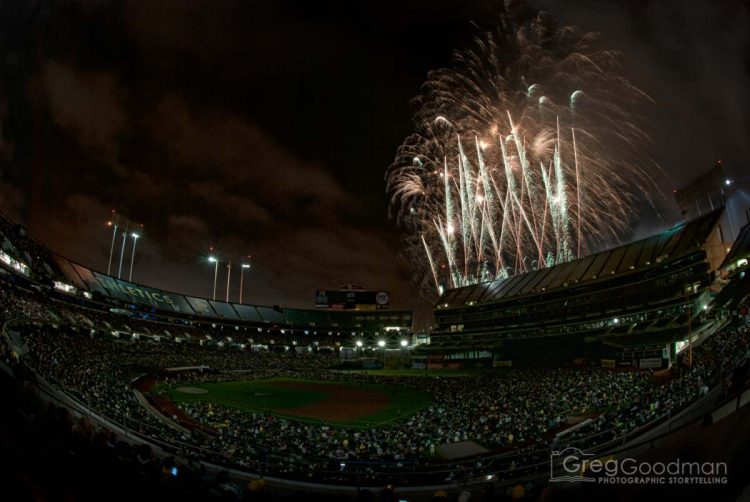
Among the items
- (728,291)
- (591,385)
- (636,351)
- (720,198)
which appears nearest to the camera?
(591,385)

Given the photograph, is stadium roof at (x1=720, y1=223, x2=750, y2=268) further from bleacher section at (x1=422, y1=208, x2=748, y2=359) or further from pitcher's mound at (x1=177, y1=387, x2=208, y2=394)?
pitcher's mound at (x1=177, y1=387, x2=208, y2=394)

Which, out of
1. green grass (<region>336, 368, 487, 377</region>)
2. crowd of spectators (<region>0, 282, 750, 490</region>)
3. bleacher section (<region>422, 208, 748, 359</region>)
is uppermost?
bleacher section (<region>422, 208, 748, 359</region>)

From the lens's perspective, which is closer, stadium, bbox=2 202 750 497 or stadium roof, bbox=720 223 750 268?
stadium, bbox=2 202 750 497

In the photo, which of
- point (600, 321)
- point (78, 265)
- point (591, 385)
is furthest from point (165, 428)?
point (78, 265)

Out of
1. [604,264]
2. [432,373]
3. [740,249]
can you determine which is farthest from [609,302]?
[432,373]

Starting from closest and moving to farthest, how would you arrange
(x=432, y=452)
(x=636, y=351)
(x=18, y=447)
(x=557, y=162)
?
(x=18, y=447), (x=432, y=452), (x=636, y=351), (x=557, y=162)

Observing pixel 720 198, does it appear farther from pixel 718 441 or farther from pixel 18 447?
pixel 18 447

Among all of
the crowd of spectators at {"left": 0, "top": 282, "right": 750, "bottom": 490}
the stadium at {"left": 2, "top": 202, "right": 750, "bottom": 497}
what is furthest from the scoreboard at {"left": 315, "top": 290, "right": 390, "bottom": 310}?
the crowd of spectators at {"left": 0, "top": 282, "right": 750, "bottom": 490}

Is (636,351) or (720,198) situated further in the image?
(720,198)
